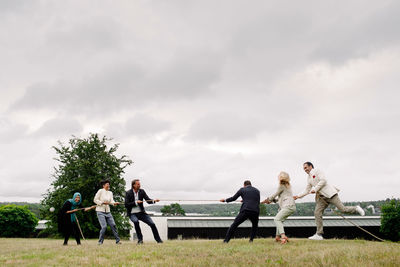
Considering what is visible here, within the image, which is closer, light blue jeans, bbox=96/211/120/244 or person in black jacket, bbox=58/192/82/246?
light blue jeans, bbox=96/211/120/244

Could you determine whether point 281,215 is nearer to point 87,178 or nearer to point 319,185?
point 319,185

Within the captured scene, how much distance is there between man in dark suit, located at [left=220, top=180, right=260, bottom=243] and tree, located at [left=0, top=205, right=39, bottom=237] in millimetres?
41924

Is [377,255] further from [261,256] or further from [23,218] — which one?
[23,218]

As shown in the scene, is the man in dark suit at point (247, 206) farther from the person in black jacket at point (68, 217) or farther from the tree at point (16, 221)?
the tree at point (16, 221)

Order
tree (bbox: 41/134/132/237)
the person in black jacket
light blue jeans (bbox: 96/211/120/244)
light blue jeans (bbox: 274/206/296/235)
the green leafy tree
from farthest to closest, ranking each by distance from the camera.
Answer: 1. the green leafy tree
2. tree (bbox: 41/134/132/237)
3. the person in black jacket
4. light blue jeans (bbox: 96/211/120/244)
5. light blue jeans (bbox: 274/206/296/235)

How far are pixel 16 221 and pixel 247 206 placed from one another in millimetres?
42852

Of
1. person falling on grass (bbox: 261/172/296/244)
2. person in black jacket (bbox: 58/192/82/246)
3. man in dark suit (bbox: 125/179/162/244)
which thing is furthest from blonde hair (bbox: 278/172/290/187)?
person in black jacket (bbox: 58/192/82/246)

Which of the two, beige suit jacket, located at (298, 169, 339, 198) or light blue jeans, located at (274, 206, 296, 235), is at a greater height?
beige suit jacket, located at (298, 169, 339, 198)

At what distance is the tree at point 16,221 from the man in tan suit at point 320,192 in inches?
1706

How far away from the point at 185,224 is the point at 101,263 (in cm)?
4299

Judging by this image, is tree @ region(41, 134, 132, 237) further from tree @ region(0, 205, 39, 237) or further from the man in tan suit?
the man in tan suit

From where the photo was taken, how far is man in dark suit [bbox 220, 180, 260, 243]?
10.3 meters

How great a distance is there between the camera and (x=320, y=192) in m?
10.6

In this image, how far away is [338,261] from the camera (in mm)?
6348
